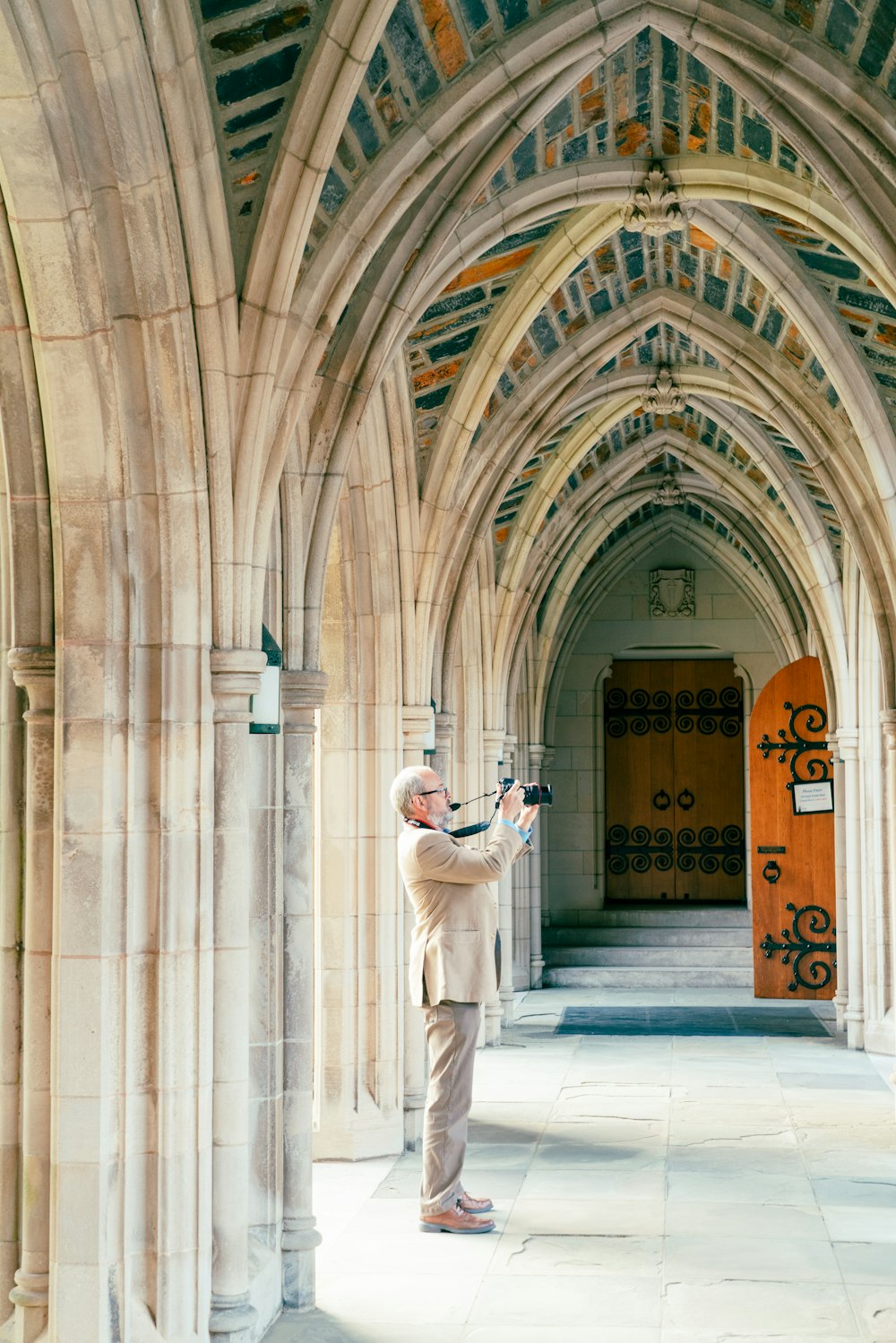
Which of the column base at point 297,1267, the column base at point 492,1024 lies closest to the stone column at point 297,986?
the column base at point 297,1267

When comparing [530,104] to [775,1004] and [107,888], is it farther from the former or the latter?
[775,1004]

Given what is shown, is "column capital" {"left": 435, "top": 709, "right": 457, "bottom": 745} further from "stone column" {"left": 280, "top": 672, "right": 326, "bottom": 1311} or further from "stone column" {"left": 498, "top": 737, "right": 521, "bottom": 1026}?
"stone column" {"left": 280, "top": 672, "right": 326, "bottom": 1311}

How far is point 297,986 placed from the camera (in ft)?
16.3

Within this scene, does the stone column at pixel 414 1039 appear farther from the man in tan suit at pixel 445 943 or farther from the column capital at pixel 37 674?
the column capital at pixel 37 674

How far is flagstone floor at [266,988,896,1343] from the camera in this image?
450cm

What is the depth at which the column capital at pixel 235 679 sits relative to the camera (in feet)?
13.8

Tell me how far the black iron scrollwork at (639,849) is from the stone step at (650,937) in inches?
39.6

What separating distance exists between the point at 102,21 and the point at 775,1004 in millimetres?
9289

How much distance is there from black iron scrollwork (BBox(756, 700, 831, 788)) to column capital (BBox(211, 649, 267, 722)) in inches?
306

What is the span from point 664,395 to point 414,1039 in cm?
462

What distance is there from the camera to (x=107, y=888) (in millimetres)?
3861

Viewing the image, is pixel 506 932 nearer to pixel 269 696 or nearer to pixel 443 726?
pixel 443 726

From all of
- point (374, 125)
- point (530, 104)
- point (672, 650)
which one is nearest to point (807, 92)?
point (530, 104)

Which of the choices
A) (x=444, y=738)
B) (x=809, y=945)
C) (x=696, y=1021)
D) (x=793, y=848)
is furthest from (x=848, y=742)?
(x=444, y=738)
